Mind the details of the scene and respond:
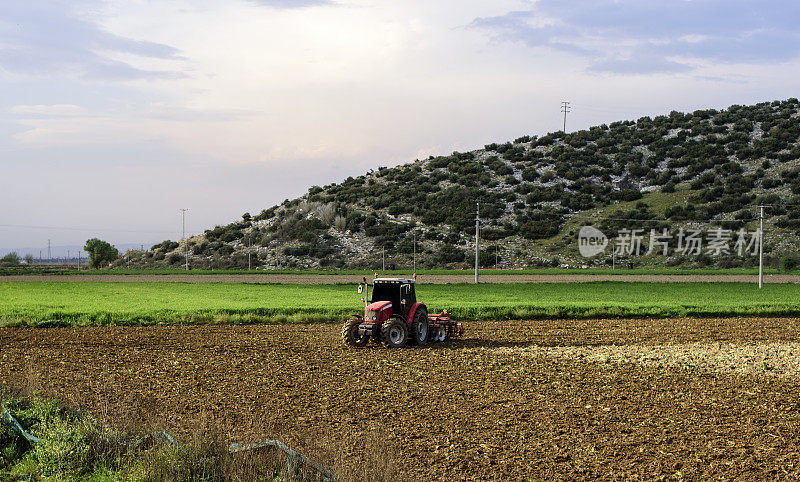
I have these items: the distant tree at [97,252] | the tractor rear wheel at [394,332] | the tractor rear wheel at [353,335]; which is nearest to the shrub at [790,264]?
the tractor rear wheel at [394,332]

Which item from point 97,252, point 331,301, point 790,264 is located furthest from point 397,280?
point 97,252

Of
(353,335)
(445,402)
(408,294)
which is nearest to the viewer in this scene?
(445,402)

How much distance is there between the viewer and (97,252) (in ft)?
335

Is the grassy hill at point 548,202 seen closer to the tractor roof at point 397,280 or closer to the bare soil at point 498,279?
the bare soil at point 498,279

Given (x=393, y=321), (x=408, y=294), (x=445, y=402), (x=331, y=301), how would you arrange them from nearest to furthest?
1. (x=445, y=402)
2. (x=393, y=321)
3. (x=408, y=294)
4. (x=331, y=301)

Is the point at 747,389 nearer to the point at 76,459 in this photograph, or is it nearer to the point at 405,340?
the point at 405,340

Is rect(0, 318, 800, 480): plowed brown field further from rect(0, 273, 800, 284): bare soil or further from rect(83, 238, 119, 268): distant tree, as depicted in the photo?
rect(83, 238, 119, 268): distant tree

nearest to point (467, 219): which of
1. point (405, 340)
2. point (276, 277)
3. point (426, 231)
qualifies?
point (426, 231)

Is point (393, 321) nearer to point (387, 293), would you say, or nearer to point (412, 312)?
point (412, 312)

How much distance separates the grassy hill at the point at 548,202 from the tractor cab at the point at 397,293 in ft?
198

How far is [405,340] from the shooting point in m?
21.5

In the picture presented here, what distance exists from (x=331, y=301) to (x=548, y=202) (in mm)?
70745

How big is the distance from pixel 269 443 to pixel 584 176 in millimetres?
106086

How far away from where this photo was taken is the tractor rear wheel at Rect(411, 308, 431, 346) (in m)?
22.1
